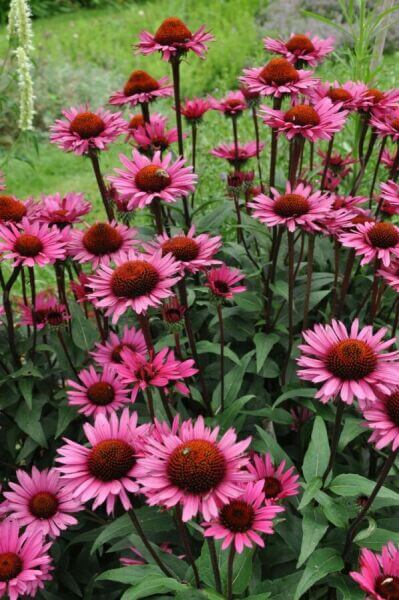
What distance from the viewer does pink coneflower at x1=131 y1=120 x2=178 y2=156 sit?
2.09 metres

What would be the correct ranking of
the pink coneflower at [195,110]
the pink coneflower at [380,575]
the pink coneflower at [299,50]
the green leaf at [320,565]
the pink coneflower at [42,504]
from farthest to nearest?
the pink coneflower at [195,110]
the pink coneflower at [299,50]
the pink coneflower at [42,504]
the green leaf at [320,565]
the pink coneflower at [380,575]

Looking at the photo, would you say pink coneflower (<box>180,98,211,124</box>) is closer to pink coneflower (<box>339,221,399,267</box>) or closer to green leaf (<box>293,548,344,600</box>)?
pink coneflower (<box>339,221,399,267</box>)

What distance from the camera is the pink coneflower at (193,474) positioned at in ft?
3.33

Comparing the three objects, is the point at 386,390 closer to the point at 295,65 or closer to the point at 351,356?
the point at 351,356

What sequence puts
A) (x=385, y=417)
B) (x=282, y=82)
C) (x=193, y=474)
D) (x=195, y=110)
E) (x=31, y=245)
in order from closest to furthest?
1. (x=193, y=474)
2. (x=385, y=417)
3. (x=31, y=245)
4. (x=282, y=82)
5. (x=195, y=110)

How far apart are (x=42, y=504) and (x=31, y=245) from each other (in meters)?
0.60

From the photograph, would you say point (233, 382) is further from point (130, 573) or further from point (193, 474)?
point (193, 474)

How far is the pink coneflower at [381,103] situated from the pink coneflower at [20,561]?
4.72 ft

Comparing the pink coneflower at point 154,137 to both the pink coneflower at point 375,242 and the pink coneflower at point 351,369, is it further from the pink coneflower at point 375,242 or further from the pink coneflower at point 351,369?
the pink coneflower at point 351,369

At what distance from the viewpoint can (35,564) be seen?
1.30 meters

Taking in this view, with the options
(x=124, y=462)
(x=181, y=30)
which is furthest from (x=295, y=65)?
(x=124, y=462)

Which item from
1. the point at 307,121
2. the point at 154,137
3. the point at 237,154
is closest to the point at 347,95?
the point at 307,121

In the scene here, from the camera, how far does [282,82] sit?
183 centimetres

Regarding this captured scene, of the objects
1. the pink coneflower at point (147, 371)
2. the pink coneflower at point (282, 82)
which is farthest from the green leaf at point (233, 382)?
the pink coneflower at point (282, 82)
